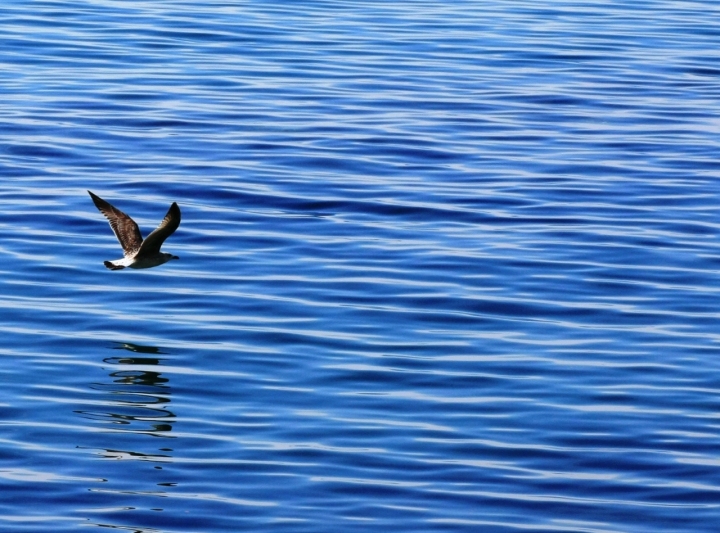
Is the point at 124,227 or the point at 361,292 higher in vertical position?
the point at 361,292

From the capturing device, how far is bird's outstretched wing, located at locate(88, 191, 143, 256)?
12695 mm

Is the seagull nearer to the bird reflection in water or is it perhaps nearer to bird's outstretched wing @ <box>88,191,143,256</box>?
bird's outstretched wing @ <box>88,191,143,256</box>

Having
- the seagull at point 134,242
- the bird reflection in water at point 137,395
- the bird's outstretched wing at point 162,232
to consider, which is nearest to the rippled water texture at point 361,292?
the bird reflection in water at point 137,395

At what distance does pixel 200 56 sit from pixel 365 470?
15.0m

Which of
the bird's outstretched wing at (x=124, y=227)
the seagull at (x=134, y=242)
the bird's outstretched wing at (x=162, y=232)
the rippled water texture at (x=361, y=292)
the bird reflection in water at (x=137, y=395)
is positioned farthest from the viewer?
the bird's outstretched wing at (x=124, y=227)

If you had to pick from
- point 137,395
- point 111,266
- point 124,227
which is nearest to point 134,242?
point 124,227

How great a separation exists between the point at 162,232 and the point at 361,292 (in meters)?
2.38

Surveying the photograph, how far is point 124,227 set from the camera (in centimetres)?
1288

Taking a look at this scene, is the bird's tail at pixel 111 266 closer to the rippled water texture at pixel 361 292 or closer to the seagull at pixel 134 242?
the seagull at pixel 134 242

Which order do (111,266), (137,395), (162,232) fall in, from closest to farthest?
1. (137,395)
2. (162,232)
3. (111,266)

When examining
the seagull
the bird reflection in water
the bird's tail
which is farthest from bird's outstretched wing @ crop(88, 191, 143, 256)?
the bird reflection in water

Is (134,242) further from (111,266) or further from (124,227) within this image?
(111,266)

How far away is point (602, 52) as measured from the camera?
24875 mm

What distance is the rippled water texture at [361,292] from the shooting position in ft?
32.0
